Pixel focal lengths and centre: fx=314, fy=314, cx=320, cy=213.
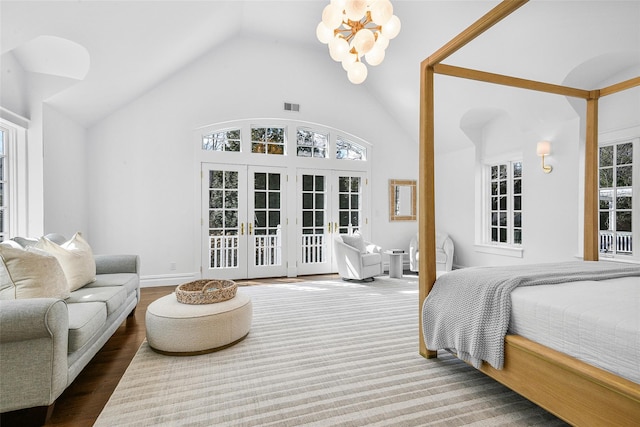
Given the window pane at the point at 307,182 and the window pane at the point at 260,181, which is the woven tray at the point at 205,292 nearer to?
the window pane at the point at 260,181

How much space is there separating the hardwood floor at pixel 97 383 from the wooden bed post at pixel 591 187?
427 cm

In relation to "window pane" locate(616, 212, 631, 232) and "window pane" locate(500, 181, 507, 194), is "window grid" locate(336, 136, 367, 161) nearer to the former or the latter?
"window pane" locate(500, 181, 507, 194)

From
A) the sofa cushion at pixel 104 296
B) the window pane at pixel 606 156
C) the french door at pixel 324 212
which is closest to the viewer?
the sofa cushion at pixel 104 296

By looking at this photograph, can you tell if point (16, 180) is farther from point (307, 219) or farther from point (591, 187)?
point (591, 187)

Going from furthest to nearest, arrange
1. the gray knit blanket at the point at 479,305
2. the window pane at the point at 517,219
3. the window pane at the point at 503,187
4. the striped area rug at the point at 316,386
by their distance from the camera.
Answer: the window pane at the point at 503,187 < the window pane at the point at 517,219 < the gray knit blanket at the point at 479,305 < the striped area rug at the point at 316,386

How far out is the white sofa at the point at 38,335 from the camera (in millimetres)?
1574

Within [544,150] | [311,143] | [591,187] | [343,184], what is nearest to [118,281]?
[311,143]

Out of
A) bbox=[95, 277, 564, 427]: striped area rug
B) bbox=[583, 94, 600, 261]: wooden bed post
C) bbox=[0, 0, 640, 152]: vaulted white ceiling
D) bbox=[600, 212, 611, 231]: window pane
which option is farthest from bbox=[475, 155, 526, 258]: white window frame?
bbox=[95, 277, 564, 427]: striped area rug

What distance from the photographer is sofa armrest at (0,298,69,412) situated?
5.12 ft

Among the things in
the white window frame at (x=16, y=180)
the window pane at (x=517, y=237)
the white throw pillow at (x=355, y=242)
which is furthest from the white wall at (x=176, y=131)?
the window pane at (x=517, y=237)

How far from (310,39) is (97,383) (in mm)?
5670

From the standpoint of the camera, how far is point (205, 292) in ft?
8.95

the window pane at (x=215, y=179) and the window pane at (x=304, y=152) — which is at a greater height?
the window pane at (x=304, y=152)

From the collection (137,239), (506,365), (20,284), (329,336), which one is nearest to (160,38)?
(137,239)
